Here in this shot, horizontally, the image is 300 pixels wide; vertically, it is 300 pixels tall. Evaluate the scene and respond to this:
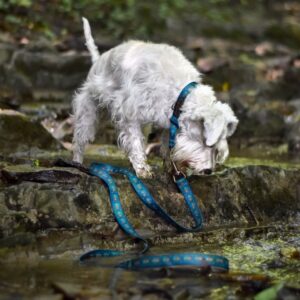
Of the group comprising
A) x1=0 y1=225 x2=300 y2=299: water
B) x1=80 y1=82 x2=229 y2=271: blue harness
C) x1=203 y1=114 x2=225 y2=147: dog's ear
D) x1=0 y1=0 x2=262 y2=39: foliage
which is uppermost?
x1=0 y1=0 x2=262 y2=39: foliage

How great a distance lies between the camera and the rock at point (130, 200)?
5047 millimetres

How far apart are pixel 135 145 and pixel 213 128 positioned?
2.94 feet

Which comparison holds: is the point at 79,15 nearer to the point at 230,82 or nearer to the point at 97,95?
the point at 230,82

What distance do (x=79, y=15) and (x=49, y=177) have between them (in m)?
9.89

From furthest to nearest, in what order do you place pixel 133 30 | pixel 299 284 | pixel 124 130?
1. pixel 133 30
2. pixel 124 130
3. pixel 299 284

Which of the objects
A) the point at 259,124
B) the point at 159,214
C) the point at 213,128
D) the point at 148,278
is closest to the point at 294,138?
the point at 259,124

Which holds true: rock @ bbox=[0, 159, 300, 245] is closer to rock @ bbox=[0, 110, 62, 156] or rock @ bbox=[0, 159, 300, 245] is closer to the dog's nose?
the dog's nose

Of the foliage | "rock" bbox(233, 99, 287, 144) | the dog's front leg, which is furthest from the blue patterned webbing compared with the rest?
the foliage

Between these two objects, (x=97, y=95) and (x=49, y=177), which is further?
(x=97, y=95)

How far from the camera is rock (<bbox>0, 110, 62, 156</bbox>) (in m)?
A: 7.98

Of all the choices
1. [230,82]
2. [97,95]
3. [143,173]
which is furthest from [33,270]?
[230,82]

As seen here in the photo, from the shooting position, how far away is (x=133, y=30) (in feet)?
47.6

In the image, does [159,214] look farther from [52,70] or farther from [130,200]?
[52,70]

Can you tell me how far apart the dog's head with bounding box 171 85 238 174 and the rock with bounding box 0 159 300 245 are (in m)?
0.17
